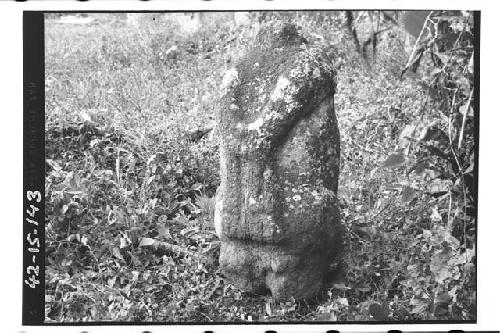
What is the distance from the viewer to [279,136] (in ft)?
13.9

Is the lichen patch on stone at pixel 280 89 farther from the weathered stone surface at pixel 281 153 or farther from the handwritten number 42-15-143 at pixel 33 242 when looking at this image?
the handwritten number 42-15-143 at pixel 33 242

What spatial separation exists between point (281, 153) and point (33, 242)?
6.73 ft

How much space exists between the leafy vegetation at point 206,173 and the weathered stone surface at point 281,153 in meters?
0.26

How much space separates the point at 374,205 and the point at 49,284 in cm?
265

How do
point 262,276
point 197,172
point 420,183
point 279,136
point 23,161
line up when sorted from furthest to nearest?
point 197,172, point 420,183, point 23,161, point 262,276, point 279,136

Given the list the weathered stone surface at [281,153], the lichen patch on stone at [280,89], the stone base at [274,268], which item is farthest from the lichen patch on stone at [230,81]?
the stone base at [274,268]

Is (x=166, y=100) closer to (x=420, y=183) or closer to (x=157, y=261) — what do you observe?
(x=157, y=261)

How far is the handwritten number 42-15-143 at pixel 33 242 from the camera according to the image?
4.89 m

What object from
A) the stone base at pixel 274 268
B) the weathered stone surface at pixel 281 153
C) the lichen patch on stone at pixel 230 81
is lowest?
the stone base at pixel 274 268

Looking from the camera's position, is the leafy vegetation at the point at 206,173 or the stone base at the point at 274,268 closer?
the stone base at the point at 274,268

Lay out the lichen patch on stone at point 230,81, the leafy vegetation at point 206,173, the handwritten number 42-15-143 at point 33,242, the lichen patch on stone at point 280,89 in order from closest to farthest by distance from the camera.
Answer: the lichen patch on stone at point 280,89 → the lichen patch on stone at point 230,81 → the leafy vegetation at point 206,173 → the handwritten number 42-15-143 at point 33,242

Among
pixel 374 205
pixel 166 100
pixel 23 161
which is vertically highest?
pixel 166 100

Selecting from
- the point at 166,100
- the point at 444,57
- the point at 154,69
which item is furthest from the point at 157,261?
the point at 444,57

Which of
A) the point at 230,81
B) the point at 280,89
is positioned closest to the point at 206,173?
the point at 230,81
